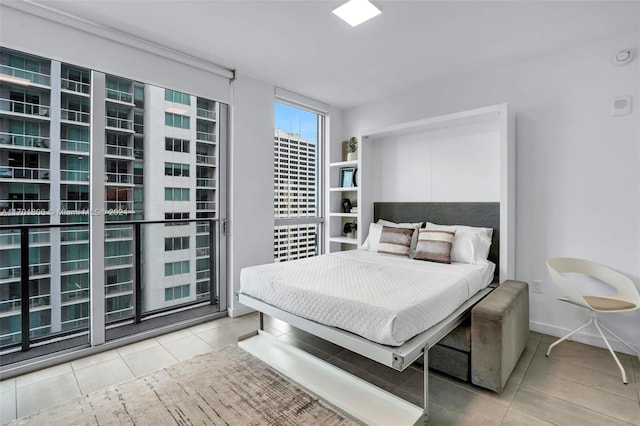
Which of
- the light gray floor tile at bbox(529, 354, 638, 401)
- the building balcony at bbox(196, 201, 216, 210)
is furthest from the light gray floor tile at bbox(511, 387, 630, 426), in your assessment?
the building balcony at bbox(196, 201, 216, 210)

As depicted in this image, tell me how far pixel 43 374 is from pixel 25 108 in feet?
6.93

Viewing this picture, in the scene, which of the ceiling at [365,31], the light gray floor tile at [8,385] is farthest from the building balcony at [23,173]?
the light gray floor tile at [8,385]

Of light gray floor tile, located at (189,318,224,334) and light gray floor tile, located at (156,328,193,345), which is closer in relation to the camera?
light gray floor tile, located at (156,328,193,345)

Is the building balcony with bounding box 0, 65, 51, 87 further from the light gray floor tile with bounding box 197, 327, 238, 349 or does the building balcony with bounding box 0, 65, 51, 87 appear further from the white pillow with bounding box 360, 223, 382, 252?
the white pillow with bounding box 360, 223, 382, 252

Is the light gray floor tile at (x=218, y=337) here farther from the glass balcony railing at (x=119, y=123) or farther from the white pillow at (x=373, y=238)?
the glass balcony railing at (x=119, y=123)

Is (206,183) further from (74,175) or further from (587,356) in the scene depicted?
(587,356)

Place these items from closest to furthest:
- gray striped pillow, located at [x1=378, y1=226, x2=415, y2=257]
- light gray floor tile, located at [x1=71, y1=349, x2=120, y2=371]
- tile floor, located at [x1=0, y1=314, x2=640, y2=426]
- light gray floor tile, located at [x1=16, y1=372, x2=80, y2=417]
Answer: tile floor, located at [x1=0, y1=314, x2=640, y2=426] → light gray floor tile, located at [x1=16, y1=372, x2=80, y2=417] → light gray floor tile, located at [x1=71, y1=349, x2=120, y2=371] → gray striped pillow, located at [x1=378, y1=226, x2=415, y2=257]

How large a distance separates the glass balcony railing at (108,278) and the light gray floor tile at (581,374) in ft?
10.6

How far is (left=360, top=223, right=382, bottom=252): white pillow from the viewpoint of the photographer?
3842mm

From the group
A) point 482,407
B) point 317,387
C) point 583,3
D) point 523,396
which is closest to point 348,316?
point 317,387

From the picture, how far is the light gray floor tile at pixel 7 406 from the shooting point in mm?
1903

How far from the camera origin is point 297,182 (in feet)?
15.0

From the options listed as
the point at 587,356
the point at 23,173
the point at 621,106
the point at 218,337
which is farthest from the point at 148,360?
the point at 621,106

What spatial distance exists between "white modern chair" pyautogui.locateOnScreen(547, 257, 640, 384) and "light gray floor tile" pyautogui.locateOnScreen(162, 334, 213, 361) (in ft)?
9.84
